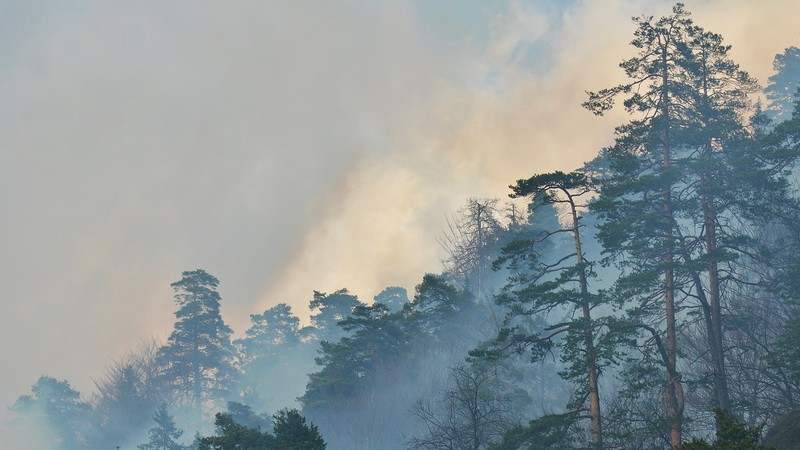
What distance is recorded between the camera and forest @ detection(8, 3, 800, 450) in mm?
31125

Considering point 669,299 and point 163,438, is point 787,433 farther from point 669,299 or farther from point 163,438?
point 163,438

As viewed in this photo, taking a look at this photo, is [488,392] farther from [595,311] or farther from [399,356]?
[595,311]

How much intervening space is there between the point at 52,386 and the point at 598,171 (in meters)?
83.1

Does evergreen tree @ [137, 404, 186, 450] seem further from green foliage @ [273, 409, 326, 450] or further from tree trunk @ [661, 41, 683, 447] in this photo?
tree trunk @ [661, 41, 683, 447]

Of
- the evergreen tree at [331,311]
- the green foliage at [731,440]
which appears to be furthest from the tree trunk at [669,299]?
the evergreen tree at [331,311]

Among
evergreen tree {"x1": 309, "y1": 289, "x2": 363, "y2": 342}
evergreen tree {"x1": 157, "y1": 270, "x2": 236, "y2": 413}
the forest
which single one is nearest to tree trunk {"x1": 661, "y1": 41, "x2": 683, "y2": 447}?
the forest

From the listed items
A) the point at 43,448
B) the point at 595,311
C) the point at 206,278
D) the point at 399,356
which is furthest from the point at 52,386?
the point at 595,311

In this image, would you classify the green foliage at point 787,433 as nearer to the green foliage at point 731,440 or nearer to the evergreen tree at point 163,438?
the green foliage at point 731,440

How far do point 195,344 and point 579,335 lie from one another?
8349cm

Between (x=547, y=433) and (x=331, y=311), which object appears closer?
(x=547, y=433)

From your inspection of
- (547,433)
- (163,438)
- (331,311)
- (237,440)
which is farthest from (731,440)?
(331,311)

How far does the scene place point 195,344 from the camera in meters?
106

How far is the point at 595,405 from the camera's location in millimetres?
30500

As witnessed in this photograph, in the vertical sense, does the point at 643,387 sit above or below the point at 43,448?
below
